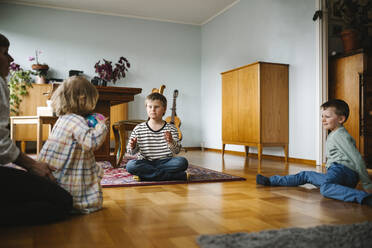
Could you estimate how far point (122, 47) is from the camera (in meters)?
6.00

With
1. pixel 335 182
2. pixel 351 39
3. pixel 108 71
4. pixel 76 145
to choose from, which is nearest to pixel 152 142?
pixel 76 145

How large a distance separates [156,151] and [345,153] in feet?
4.03

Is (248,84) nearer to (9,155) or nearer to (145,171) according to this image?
(145,171)

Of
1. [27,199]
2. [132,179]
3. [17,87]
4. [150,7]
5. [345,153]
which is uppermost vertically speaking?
[150,7]

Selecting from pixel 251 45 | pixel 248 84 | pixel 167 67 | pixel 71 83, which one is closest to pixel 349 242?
pixel 71 83

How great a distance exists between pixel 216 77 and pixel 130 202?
14.8 ft

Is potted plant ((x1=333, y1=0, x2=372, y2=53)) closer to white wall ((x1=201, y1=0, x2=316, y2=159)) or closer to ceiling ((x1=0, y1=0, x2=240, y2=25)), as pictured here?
white wall ((x1=201, y1=0, x2=316, y2=159))

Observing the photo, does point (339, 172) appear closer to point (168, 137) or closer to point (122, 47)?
point (168, 137)

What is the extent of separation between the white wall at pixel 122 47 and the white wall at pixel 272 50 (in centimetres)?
39

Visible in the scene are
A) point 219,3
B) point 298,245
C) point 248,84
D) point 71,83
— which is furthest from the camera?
point 219,3

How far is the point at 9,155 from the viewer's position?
111 centimetres

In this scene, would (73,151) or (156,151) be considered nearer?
(73,151)

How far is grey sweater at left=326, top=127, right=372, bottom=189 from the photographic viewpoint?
1834 mm

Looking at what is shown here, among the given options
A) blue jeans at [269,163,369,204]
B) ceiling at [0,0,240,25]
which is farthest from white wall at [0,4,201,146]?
blue jeans at [269,163,369,204]
